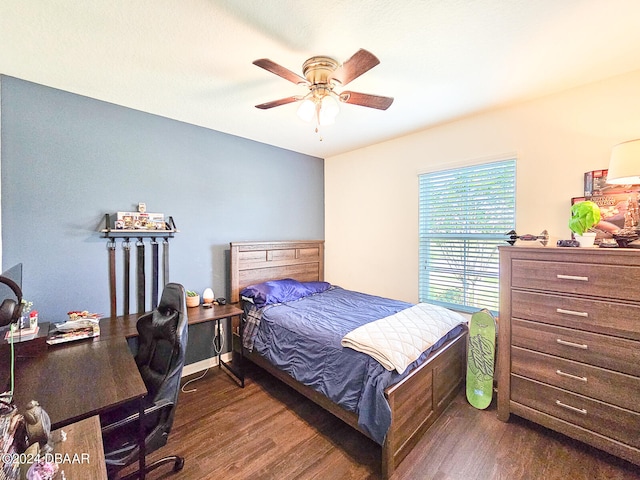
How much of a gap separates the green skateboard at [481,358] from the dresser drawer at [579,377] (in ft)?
0.89

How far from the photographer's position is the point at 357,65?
5.13 feet

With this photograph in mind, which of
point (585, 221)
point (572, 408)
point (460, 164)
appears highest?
point (460, 164)

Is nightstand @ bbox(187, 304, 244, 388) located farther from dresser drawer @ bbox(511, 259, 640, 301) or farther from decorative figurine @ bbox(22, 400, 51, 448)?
dresser drawer @ bbox(511, 259, 640, 301)

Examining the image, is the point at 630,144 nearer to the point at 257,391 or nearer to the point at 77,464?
the point at 77,464

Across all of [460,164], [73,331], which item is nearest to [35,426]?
[73,331]

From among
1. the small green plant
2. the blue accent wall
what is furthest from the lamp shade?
the blue accent wall

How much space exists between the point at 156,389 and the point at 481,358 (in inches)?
97.7

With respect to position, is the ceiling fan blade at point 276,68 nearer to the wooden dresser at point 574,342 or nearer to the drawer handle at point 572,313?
the wooden dresser at point 574,342

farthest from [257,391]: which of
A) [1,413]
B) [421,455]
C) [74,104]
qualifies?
[74,104]

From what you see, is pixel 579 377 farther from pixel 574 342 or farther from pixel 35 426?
pixel 35 426

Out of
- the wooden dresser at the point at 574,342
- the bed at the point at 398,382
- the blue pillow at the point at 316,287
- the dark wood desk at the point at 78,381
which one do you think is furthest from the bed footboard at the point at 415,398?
the dark wood desk at the point at 78,381

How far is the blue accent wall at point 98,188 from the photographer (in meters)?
2.09

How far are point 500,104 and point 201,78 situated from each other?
8.30ft

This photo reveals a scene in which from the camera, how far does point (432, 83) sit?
6.97ft
